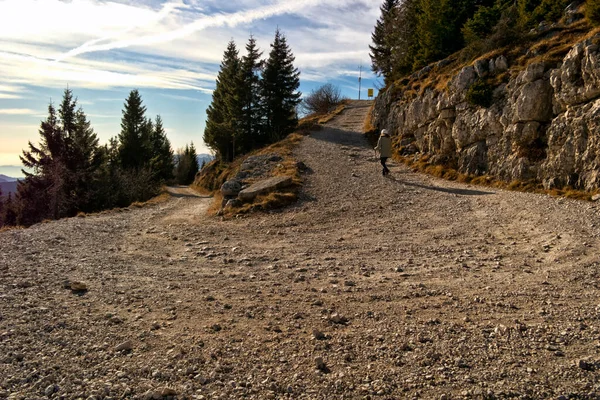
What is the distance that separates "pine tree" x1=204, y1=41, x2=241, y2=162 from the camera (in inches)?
1326

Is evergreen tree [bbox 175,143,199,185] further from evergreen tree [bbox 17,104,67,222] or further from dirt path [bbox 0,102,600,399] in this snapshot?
dirt path [bbox 0,102,600,399]

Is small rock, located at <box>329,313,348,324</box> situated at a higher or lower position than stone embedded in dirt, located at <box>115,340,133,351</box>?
higher

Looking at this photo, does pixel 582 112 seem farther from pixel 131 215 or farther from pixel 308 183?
pixel 131 215

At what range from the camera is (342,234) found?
1031 cm

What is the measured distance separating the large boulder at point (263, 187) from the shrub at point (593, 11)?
13199mm

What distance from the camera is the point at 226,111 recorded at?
37.2 m

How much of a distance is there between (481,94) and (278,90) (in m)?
19.7

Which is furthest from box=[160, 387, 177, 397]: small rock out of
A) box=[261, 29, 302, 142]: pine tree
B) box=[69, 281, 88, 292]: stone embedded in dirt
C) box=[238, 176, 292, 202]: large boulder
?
box=[261, 29, 302, 142]: pine tree

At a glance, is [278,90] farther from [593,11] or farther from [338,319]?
[338,319]

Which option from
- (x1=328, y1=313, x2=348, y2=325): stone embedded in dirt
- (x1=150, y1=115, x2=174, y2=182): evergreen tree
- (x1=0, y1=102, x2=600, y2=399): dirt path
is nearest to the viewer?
(x1=0, y1=102, x2=600, y2=399): dirt path

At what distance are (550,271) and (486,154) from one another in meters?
10.4

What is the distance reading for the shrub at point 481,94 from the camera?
16.1 m

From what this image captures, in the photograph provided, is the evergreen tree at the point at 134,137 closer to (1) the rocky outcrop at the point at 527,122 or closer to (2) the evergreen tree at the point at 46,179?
(2) the evergreen tree at the point at 46,179

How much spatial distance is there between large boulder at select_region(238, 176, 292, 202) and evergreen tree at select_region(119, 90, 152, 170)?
92.6 ft
